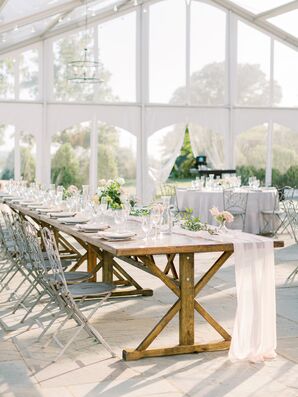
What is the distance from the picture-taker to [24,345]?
15.8ft

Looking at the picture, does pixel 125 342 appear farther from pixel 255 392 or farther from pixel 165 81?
pixel 165 81

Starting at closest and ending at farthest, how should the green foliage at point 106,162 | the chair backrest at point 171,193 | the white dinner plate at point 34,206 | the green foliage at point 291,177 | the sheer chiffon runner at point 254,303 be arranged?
the sheer chiffon runner at point 254,303 → the white dinner plate at point 34,206 → the chair backrest at point 171,193 → the green foliage at point 106,162 → the green foliage at point 291,177

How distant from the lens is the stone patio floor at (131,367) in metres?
3.90

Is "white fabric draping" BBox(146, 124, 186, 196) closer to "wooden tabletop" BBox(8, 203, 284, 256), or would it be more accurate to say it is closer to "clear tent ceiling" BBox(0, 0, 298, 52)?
"clear tent ceiling" BBox(0, 0, 298, 52)

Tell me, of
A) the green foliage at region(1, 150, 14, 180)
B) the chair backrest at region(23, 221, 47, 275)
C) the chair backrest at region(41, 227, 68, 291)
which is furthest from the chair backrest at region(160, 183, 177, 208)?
the chair backrest at region(41, 227, 68, 291)

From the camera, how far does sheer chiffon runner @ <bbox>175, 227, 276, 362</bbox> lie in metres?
4.42

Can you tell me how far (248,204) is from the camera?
439 inches

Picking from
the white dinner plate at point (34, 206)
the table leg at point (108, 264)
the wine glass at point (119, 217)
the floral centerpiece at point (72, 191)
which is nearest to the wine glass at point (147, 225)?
the wine glass at point (119, 217)

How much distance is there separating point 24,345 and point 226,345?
4.63ft

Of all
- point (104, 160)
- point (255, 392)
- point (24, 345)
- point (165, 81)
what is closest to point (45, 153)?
point (104, 160)

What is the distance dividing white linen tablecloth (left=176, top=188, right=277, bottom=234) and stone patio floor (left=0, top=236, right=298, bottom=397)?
5.30 metres

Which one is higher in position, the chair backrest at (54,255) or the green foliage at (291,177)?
the green foliage at (291,177)

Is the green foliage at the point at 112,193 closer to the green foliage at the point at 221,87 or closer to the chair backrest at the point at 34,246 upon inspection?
the chair backrest at the point at 34,246

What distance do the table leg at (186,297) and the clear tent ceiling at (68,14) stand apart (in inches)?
295
